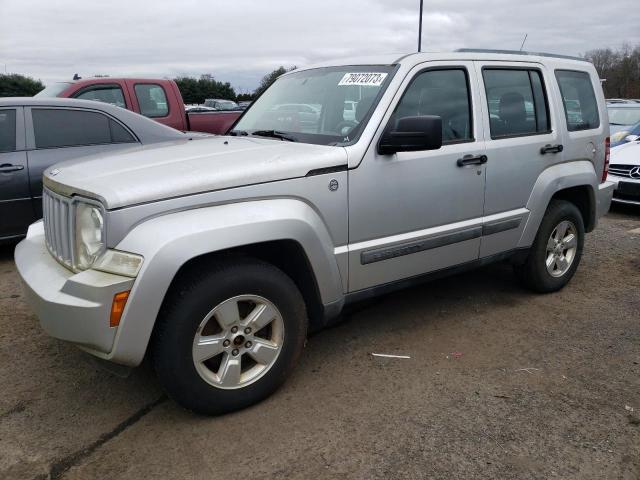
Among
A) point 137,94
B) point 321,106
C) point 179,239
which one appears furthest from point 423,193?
point 137,94

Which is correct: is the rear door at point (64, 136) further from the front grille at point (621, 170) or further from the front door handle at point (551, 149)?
the front grille at point (621, 170)

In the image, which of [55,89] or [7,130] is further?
[55,89]

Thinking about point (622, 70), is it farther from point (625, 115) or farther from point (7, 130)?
point (7, 130)

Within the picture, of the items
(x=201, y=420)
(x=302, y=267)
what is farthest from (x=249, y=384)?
(x=302, y=267)

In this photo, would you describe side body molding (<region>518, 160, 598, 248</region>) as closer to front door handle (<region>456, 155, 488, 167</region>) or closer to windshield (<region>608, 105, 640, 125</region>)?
front door handle (<region>456, 155, 488, 167</region>)

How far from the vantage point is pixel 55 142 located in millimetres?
5406

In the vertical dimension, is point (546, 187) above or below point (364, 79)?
below

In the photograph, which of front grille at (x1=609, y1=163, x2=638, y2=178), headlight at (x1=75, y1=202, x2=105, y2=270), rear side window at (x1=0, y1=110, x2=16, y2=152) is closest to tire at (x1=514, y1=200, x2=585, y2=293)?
headlight at (x1=75, y1=202, x2=105, y2=270)

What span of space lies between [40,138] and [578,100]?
486 centimetres

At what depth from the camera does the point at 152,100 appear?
7.97 m

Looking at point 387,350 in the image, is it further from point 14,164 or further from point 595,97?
point 14,164

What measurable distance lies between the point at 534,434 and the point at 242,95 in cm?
4745

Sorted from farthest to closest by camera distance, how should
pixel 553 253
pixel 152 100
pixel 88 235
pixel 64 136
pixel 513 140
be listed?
pixel 152 100, pixel 64 136, pixel 553 253, pixel 513 140, pixel 88 235

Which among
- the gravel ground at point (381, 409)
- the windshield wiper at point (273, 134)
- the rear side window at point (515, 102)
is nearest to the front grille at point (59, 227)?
the gravel ground at point (381, 409)
